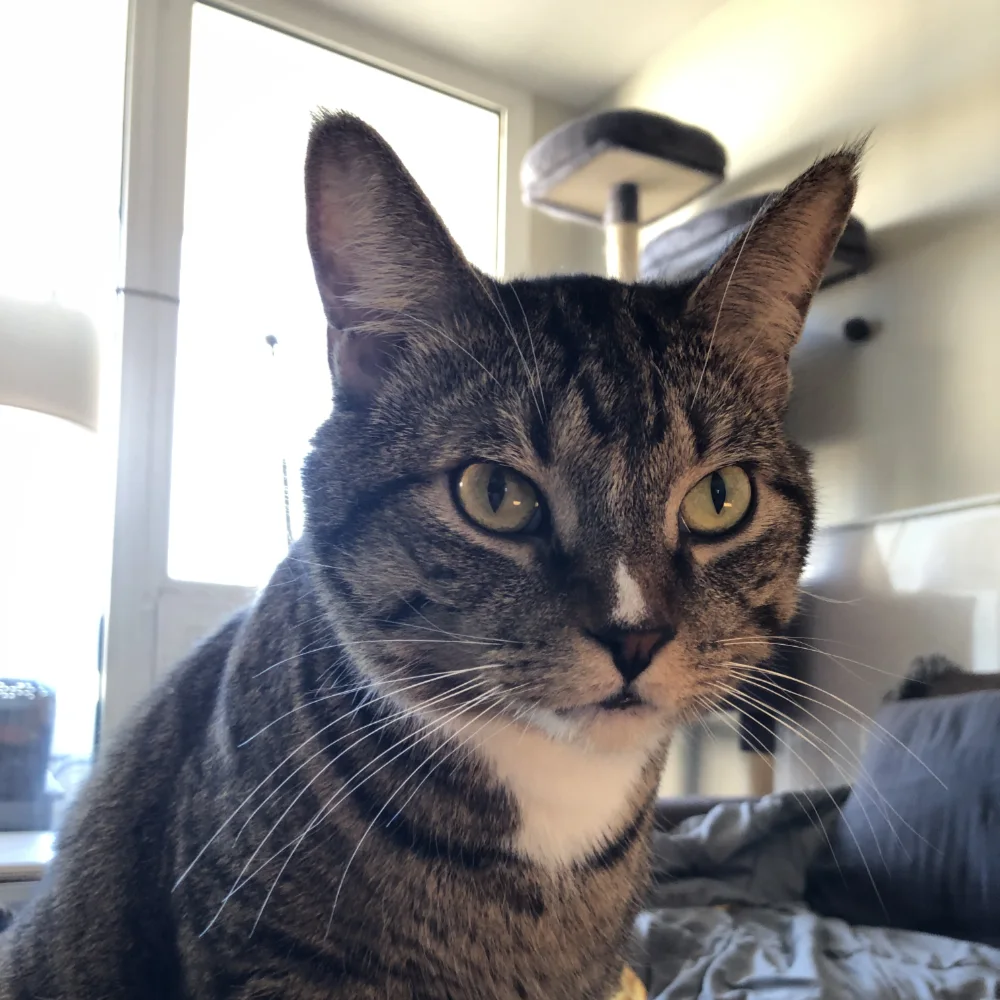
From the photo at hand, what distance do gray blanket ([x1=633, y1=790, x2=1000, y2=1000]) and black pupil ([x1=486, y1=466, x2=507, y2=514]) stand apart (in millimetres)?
722

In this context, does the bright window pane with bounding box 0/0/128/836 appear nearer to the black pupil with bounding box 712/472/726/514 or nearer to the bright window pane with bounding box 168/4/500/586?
the bright window pane with bounding box 168/4/500/586

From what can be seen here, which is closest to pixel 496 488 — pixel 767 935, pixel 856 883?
pixel 767 935

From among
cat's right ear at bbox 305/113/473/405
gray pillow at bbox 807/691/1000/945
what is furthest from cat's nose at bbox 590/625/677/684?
gray pillow at bbox 807/691/1000/945

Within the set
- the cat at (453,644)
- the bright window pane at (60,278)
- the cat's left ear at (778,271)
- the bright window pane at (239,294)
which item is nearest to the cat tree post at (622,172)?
the bright window pane at (239,294)

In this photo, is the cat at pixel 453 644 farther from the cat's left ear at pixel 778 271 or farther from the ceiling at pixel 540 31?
the ceiling at pixel 540 31

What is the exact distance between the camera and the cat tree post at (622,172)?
2188 millimetres

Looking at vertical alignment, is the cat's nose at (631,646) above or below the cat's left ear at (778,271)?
below

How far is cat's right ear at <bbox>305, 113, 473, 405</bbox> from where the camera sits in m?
0.72

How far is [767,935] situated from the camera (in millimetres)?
1377

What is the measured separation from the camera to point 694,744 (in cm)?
243

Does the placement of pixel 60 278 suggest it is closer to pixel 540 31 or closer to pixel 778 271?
pixel 540 31

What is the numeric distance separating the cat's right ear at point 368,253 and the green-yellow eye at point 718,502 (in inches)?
10.0

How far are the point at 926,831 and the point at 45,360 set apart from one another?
1577 millimetres

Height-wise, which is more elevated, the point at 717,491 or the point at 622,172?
the point at 622,172
